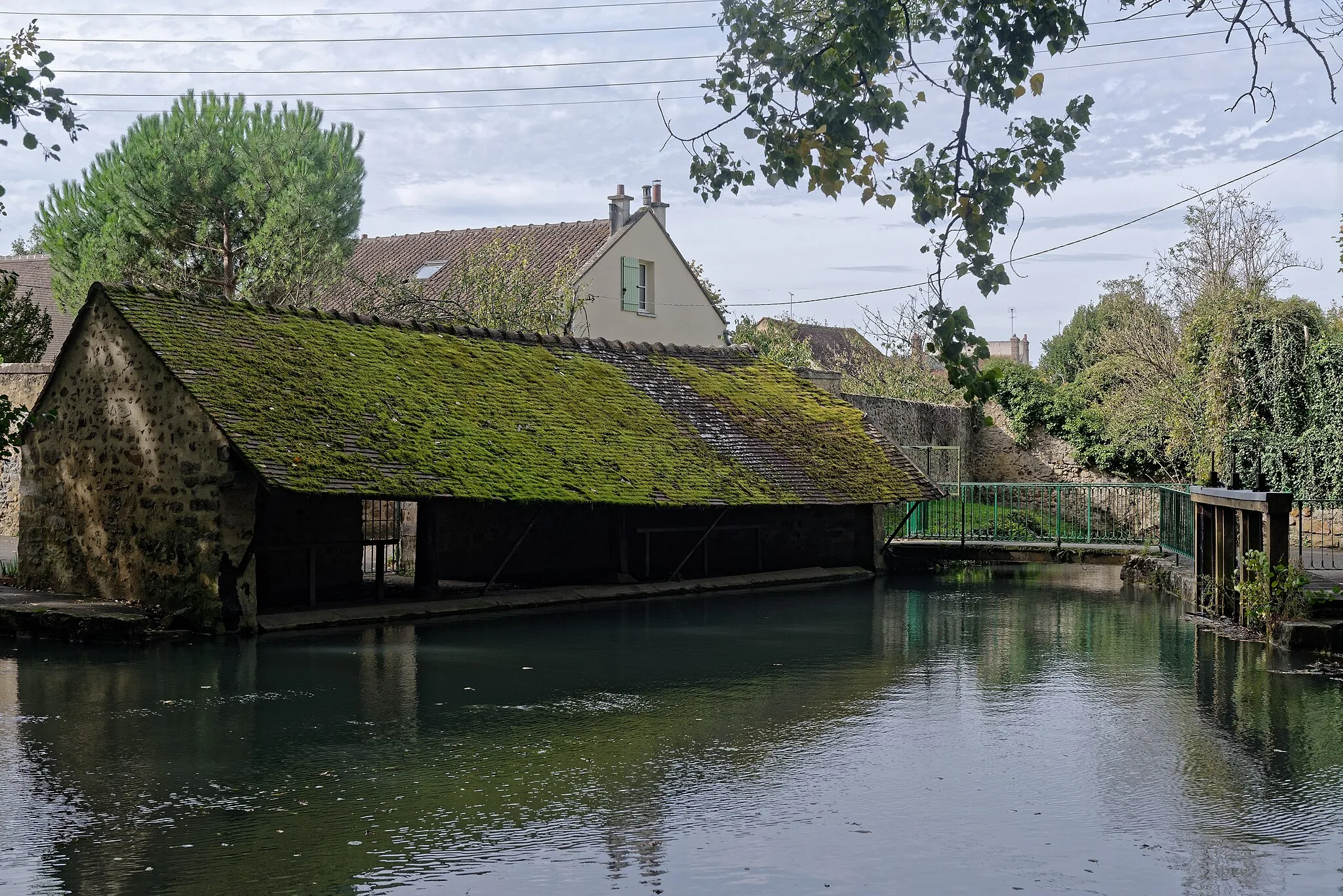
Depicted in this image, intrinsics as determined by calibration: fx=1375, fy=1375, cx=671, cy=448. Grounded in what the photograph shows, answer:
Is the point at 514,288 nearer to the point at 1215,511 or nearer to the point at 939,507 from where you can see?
the point at 939,507

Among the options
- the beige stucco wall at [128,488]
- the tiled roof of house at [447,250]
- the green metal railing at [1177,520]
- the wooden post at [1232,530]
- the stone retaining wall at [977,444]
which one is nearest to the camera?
the wooden post at [1232,530]

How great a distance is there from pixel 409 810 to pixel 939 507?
22618 mm

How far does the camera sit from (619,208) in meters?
38.2

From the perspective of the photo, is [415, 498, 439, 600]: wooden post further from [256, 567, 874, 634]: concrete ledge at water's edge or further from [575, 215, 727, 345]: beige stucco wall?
[575, 215, 727, 345]: beige stucco wall

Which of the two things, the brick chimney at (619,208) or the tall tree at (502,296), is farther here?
the brick chimney at (619,208)

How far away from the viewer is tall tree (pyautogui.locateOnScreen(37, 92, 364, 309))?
2975 centimetres

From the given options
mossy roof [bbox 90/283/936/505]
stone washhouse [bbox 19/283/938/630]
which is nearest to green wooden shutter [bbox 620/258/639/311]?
mossy roof [bbox 90/283/936/505]

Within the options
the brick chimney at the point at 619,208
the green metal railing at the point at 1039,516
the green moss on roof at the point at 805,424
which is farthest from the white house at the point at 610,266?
the green metal railing at the point at 1039,516

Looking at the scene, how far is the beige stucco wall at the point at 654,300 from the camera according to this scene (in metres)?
36.8

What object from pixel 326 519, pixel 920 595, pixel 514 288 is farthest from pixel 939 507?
pixel 326 519

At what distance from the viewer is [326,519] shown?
18.2 m

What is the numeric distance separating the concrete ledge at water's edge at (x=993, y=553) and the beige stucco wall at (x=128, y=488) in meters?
14.8

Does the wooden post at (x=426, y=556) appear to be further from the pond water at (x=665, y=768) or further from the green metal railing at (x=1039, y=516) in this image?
the green metal railing at (x=1039, y=516)

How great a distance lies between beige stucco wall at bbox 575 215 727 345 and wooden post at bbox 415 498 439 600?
17013mm
